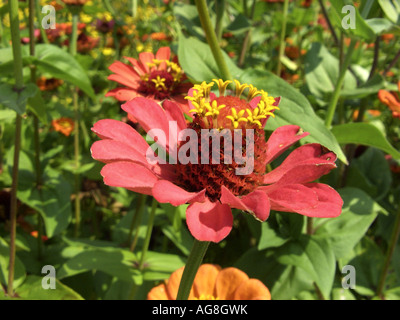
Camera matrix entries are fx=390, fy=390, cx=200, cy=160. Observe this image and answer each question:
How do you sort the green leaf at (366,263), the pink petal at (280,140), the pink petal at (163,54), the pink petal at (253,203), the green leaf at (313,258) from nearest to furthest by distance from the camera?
the pink petal at (253,203) → the pink petal at (280,140) → the green leaf at (313,258) → the pink petal at (163,54) → the green leaf at (366,263)

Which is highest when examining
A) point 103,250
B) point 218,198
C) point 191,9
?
point 191,9

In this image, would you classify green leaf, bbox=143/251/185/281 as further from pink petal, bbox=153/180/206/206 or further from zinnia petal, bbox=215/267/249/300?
pink petal, bbox=153/180/206/206

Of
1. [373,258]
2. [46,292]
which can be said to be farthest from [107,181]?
[373,258]

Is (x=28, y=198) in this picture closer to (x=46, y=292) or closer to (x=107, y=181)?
(x=46, y=292)

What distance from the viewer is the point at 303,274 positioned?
82 centimetres

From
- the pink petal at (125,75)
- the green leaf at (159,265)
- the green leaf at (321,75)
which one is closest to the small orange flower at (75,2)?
the pink petal at (125,75)

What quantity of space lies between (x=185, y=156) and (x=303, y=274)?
18.9 inches

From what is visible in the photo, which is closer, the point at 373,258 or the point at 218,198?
the point at 218,198

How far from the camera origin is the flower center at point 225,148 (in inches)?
17.7

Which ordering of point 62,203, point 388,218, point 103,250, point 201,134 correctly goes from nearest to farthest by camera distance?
point 201,134 → point 103,250 → point 62,203 → point 388,218

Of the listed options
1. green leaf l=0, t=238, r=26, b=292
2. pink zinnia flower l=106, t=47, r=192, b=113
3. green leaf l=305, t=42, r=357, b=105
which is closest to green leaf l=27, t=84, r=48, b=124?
pink zinnia flower l=106, t=47, r=192, b=113

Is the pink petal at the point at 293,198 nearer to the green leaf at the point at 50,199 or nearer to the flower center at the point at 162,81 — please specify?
the flower center at the point at 162,81

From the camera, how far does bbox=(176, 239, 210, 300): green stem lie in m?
0.43

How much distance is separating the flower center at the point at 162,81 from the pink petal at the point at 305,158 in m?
0.34
